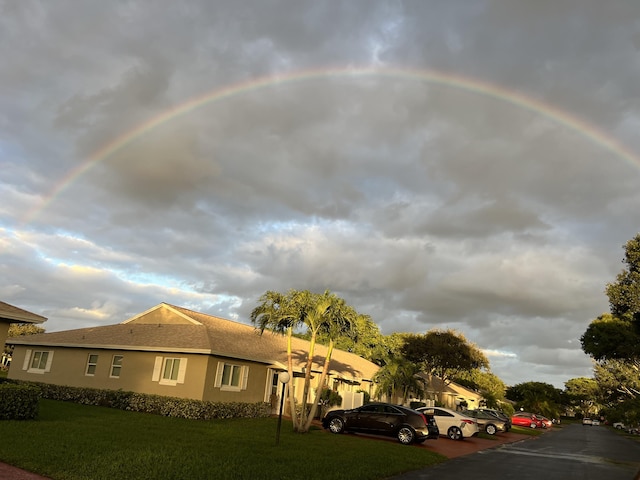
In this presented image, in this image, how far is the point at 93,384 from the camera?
27.0 metres

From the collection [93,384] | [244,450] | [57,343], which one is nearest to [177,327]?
[93,384]

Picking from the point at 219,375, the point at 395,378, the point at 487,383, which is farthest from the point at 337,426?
the point at 487,383

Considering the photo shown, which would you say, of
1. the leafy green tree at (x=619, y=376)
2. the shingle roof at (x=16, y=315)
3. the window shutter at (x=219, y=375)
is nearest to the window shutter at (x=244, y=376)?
the window shutter at (x=219, y=375)

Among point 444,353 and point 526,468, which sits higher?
point 444,353

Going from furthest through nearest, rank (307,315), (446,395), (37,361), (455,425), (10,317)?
(446,395) < (37,361) < (455,425) < (307,315) < (10,317)

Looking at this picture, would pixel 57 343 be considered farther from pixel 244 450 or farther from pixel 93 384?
pixel 244 450

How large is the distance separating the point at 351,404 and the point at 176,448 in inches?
795

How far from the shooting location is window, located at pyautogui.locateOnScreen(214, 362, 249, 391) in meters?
24.8

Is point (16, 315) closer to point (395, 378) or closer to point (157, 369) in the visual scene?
point (157, 369)

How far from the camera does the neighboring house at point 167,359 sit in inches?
961

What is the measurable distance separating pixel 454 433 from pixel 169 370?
1517 cm

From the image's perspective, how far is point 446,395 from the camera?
2249 inches

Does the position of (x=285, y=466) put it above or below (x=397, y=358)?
below

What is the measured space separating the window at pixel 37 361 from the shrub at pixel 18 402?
49.2ft
